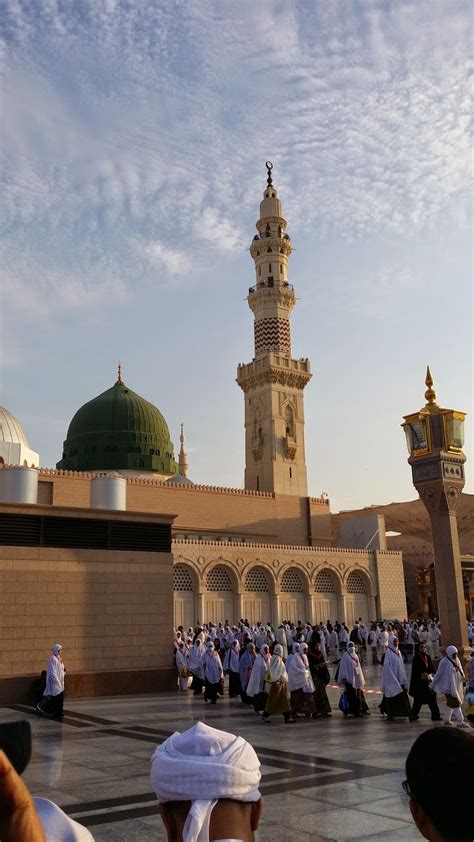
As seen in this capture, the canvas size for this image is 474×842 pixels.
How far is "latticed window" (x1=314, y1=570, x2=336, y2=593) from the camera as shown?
106 feet

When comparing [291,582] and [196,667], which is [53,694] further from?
[291,582]

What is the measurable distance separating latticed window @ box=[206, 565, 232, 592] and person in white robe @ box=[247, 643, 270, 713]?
58.6 feet

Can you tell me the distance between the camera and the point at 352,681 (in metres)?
9.73

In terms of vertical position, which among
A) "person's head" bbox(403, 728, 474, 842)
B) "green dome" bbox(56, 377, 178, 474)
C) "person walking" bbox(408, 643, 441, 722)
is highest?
"green dome" bbox(56, 377, 178, 474)

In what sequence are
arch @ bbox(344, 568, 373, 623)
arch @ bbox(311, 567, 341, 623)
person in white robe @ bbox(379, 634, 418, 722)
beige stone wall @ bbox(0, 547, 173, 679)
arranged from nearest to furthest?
person in white robe @ bbox(379, 634, 418, 722) < beige stone wall @ bbox(0, 547, 173, 679) < arch @ bbox(311, 567, 341, 623) < arch @ bbox(344, 568, 373, 623)

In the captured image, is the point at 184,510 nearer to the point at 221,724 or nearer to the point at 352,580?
the point at 352,580

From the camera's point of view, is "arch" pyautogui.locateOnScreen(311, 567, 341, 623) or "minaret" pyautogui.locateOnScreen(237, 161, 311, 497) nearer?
"arch" pyautogui.locateOnScreen(311, 567, 341, 623)

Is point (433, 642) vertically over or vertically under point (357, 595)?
under

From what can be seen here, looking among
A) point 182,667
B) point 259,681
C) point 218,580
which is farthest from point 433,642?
point 259,681

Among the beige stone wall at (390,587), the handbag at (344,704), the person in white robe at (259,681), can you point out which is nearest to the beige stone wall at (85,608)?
the person in white robe at (259,681)

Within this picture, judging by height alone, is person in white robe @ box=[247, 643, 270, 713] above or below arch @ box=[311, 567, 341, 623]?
below

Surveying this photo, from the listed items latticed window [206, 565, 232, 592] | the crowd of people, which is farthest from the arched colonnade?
the crowd of people

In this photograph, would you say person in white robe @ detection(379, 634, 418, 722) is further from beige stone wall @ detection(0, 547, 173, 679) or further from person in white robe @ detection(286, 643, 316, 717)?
beige stone wall @ detection(0, 547, 173, 679)

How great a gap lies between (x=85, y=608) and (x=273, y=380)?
26.3 m
